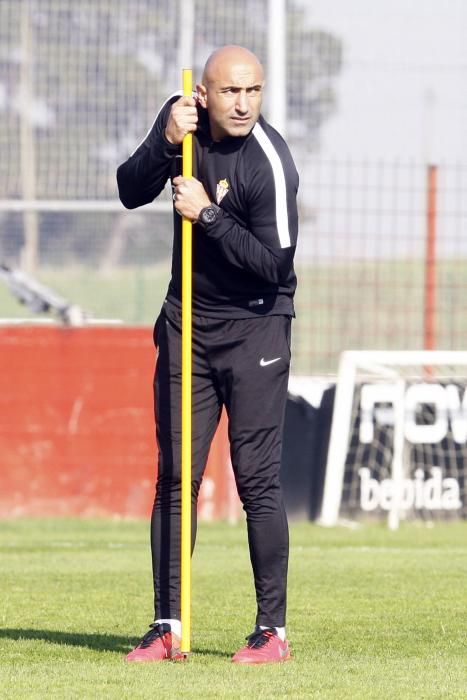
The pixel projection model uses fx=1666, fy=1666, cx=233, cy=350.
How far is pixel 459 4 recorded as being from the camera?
1395 centimetres

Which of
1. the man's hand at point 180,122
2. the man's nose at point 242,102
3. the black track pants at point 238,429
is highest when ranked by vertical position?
the man's nose at point 242,102

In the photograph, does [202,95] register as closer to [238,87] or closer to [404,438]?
[238,87]

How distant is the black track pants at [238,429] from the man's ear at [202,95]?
28.5 inches

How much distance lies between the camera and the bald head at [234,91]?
551cm

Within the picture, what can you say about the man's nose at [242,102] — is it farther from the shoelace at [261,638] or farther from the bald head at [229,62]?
the shoelace at [261,638]

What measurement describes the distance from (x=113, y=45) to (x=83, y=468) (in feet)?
11.1

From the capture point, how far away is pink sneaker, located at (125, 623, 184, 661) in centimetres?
564

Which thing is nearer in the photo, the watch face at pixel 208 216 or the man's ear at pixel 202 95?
the watch face at pixel 208 216

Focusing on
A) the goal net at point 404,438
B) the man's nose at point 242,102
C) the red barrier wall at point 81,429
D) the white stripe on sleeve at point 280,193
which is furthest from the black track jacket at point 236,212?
the red barrier wall at point 81,429

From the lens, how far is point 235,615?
7.07m

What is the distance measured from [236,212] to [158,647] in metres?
1.50

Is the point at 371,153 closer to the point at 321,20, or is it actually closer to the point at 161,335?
the point at 321,20

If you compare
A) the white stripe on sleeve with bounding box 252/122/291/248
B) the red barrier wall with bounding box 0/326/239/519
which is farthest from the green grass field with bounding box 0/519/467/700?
the white stripe on sleeve with bounding box 252/122/291/248

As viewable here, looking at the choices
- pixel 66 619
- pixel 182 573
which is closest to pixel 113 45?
pixel 66 619
